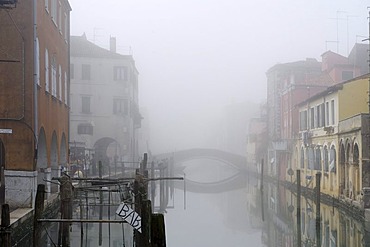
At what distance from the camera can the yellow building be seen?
22567 millimetres

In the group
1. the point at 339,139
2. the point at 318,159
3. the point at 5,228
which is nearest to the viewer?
the point at 5,228

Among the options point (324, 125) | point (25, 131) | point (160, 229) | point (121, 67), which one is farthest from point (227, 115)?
point (160, 229)

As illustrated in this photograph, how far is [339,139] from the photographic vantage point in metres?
26.9

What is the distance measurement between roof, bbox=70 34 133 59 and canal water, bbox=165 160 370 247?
1433 centimetres

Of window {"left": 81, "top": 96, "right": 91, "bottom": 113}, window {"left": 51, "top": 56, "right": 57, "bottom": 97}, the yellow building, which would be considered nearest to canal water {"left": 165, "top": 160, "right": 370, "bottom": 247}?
the yellow building

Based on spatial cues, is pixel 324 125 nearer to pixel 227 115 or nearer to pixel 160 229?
pixel 160 229

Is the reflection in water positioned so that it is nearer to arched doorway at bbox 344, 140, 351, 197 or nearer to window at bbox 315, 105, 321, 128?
arched doorway at bbox 344, 140, 351, 197

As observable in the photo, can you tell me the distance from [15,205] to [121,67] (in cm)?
3010

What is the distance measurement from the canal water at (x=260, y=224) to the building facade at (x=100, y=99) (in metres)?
9.32

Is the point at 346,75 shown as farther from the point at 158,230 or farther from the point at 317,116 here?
the point at 158,230

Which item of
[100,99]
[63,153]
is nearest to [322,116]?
[63,153]

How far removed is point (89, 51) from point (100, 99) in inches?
172

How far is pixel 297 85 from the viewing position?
41406 millimetres

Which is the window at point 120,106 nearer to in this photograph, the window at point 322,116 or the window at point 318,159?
the window at point 318,159
